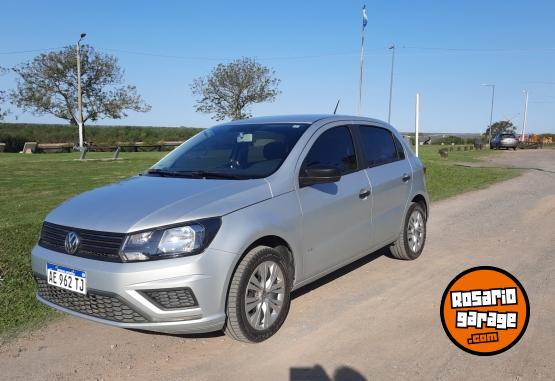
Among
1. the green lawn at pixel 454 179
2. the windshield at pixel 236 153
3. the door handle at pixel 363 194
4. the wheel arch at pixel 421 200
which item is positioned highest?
the windshield at pixel 236 153

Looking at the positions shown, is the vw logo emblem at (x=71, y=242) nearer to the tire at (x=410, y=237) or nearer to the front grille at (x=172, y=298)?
the front grille at (x=172, y=298)

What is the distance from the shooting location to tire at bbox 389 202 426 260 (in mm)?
5949

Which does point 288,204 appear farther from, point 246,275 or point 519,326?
point 519,326

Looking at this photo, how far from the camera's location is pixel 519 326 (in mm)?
3100

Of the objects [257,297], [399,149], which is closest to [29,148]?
[399,149]

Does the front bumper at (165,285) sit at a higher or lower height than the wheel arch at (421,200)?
lower

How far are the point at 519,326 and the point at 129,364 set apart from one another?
100 inches

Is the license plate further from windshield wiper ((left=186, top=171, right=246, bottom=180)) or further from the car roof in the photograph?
the car roof

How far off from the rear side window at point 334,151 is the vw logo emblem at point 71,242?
189 cm

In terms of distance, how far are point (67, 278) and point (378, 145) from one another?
3502mm

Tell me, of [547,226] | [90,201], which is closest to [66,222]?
[90,201]

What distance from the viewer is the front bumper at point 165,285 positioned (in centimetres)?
333

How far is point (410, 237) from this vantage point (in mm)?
6082

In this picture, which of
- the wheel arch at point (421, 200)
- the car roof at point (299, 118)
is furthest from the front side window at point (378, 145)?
the wheel arch at point (421, 200)
